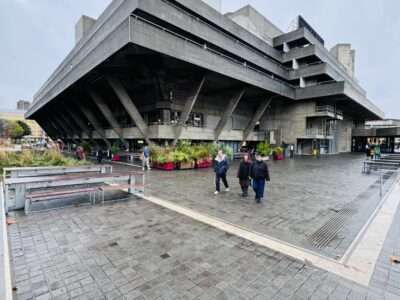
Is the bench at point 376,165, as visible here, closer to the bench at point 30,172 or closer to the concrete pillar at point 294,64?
the bench at point 30,172

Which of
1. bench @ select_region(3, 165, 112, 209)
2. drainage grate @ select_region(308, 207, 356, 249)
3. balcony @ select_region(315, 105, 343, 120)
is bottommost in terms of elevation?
drainage grate @ select_region(308, 207, 356, 249)

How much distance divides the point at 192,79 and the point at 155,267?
1941cm

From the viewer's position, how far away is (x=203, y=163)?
51.7ft

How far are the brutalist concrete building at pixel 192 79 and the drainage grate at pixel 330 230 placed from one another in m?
13.8

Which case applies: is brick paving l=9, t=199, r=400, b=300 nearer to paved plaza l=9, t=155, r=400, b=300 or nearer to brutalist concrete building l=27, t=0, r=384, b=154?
paved plaza l=9, t=155, r=400, b=300

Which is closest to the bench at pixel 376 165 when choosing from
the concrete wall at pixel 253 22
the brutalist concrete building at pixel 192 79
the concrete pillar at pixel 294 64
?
the brutalist concrete building at pixel 192 79

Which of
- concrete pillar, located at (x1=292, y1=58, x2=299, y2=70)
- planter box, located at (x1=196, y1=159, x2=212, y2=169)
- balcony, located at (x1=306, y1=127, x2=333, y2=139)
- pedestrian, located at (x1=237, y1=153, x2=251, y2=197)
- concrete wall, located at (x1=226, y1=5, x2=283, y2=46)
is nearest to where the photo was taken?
pedestrian, located at (x1=237, y1=153, x2=251, y2=197)

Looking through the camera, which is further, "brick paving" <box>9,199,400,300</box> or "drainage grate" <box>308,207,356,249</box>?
"drainage grate" <box>308,207,356,249</box>

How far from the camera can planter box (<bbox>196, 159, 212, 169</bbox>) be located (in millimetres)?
15451

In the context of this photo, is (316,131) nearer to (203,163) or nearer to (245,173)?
(203,163)

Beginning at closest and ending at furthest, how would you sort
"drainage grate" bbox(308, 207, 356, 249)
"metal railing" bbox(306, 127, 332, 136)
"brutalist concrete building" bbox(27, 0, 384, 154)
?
1. "drainage grate" bbox(308, 207, 356, 249)
2. "brutalist concrete building" bbox(27, 0, 384, 154)
3. "metal railing" bbox(306, 127, 332, 136)

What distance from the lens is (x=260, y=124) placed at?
3622 centimetres

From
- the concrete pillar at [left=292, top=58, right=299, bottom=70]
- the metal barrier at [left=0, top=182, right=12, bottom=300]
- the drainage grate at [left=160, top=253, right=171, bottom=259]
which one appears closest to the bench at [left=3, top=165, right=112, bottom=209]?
the metal barrier at [left=0, top=182, right=12, bottom=300]

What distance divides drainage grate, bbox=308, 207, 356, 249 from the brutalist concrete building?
45.1 ft
